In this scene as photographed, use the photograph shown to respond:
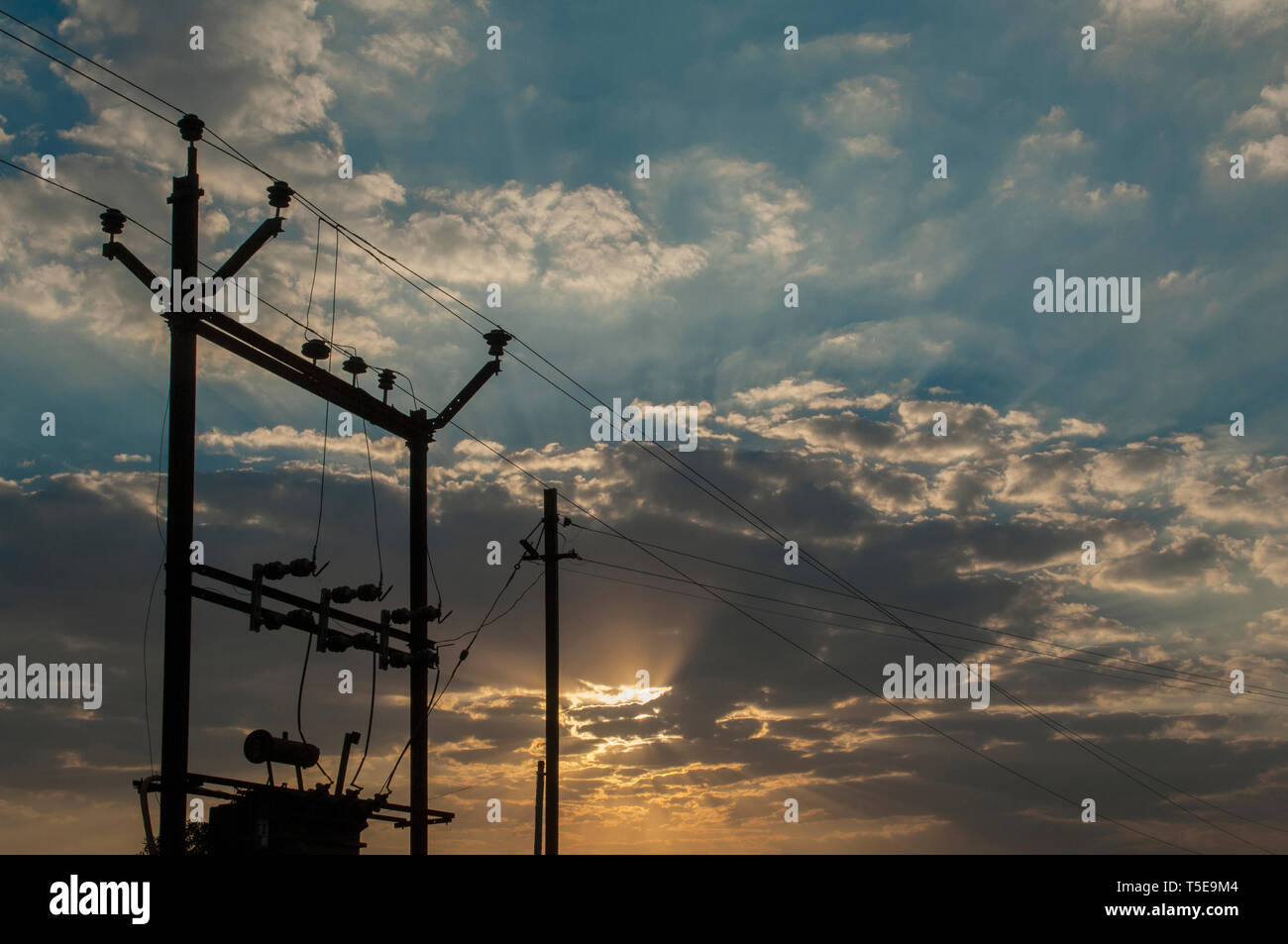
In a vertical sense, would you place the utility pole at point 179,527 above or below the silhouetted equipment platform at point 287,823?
above

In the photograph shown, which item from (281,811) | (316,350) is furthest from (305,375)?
(281,811)

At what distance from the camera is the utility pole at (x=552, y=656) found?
74.7 ft

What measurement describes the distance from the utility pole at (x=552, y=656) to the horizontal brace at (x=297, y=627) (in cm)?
415

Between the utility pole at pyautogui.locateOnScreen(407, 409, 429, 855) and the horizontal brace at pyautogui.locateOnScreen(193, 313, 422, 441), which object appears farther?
the utility pole at pyautogui.locateOnScreen(407, 409, 429, 855)

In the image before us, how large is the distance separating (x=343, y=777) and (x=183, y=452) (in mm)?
6495

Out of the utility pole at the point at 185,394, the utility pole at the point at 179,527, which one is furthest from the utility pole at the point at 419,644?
the utility pole at the point at 179,527

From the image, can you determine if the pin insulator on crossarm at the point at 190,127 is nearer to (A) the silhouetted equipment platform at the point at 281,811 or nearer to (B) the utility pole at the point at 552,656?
(A) the silhouetted equipment platform at the point at 281,811

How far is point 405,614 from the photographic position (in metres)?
20.2

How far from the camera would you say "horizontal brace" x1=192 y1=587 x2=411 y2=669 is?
15277 mm

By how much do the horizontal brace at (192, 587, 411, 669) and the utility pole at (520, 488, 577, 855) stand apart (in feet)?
13.6

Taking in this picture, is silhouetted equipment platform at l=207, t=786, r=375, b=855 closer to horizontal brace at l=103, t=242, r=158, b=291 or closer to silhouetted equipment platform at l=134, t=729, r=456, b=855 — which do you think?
silhouetted equipment platform at l=134, t=729, r=456, b=855

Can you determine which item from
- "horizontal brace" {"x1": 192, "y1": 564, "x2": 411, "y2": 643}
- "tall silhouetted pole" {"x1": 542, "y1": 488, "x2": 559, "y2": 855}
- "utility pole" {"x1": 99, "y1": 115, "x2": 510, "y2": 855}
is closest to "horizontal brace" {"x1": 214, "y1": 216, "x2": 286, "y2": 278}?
"utility pole" {"x1": 99, "y1": 115, "x2": 510, "y2": 855}

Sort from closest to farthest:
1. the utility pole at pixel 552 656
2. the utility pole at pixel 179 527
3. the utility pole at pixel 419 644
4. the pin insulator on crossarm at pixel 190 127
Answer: the utility pole at pixel 179 527
the pin insulator on crossarm at pixel 190 127
the utility pole at pixel 419 644
the utility pole at pixel 552 656
